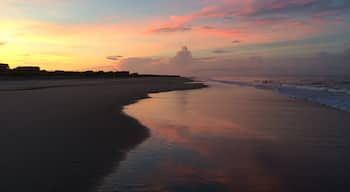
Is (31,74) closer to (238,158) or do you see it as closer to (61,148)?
(61,148)

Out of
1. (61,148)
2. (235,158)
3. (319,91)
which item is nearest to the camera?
(235,158)

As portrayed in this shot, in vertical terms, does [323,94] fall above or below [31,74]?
below

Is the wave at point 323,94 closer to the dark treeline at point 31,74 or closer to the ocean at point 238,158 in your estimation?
the ocean at point 238,158

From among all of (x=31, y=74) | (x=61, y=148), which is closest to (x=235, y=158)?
(x=61, y=148)

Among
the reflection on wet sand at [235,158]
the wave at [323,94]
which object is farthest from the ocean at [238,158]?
the wave at [323,94]

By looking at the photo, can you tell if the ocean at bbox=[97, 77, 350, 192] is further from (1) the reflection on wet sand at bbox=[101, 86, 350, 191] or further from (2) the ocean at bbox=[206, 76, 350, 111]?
(2) the ocean at bbox=[206, 76, 350, 111]

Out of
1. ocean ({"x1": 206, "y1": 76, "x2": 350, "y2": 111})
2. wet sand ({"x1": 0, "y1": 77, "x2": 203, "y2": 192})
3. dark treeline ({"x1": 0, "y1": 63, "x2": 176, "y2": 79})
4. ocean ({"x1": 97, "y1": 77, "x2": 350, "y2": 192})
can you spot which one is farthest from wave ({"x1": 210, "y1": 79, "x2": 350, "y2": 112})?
dark treeline ({"x1": 0, "y1": 63, "x2": 176, "y2": 79})

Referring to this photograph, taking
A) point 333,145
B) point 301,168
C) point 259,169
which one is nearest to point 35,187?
point 259,169

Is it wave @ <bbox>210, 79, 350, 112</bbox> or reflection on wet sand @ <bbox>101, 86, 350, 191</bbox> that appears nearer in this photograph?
reflection on wet sand @ <bbox>101, 86, 350, 191</bbox>

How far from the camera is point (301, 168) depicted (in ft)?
23.4

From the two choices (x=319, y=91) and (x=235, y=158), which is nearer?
(x=235, y=158)

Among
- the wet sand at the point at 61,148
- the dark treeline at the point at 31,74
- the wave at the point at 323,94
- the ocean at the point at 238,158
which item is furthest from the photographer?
the dark treeline at the point at 31,74

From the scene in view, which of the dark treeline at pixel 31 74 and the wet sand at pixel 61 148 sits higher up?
the dark treeline at pixel 31 74

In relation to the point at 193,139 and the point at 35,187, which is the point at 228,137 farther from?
the point at 35,187
